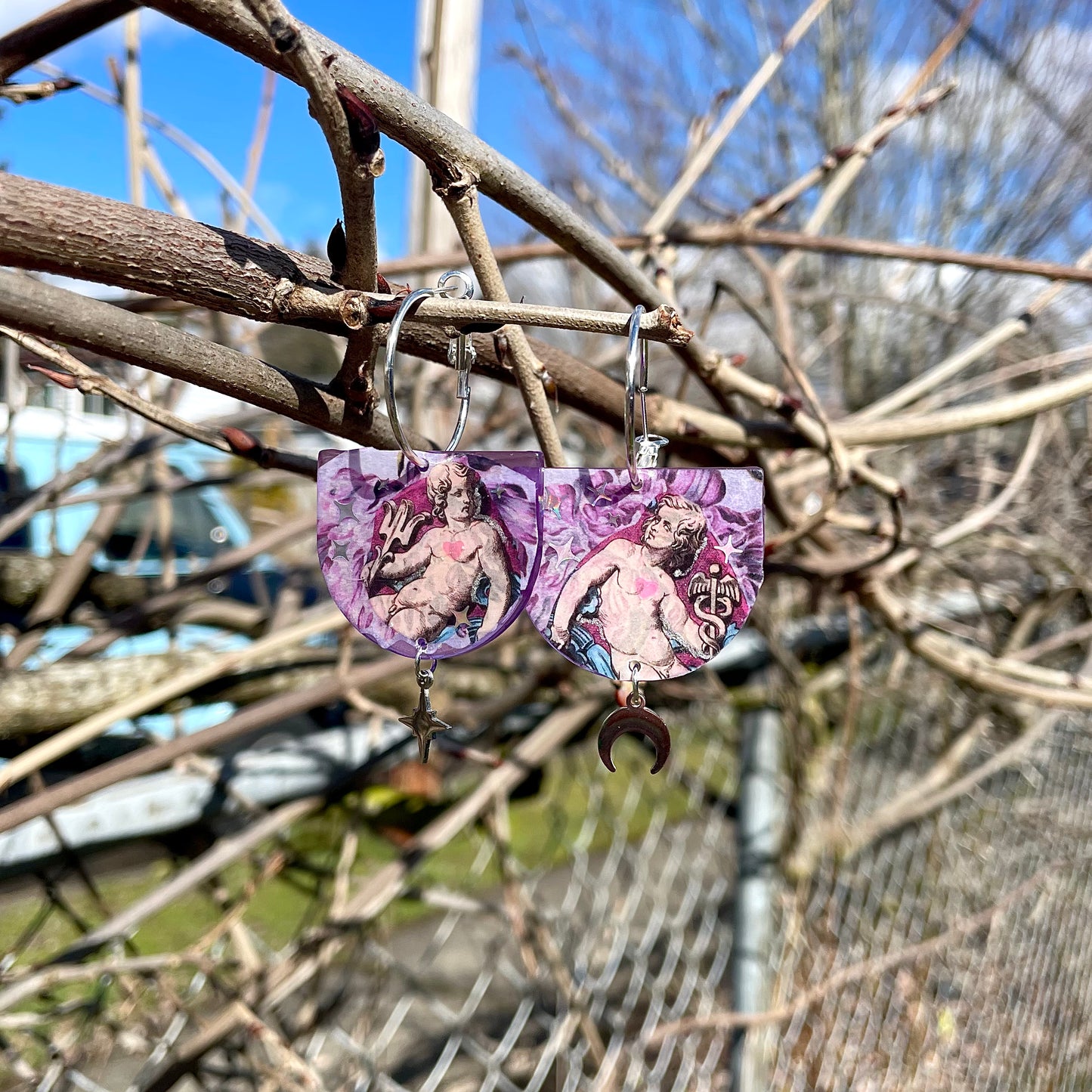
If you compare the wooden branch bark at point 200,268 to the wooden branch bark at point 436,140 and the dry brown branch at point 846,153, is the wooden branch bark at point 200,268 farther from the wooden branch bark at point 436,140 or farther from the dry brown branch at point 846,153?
the dry brown branch at point 846,153

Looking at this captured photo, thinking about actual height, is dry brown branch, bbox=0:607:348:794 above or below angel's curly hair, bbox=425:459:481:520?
below

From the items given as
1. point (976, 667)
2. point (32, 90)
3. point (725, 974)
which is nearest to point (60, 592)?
point (32, 90)

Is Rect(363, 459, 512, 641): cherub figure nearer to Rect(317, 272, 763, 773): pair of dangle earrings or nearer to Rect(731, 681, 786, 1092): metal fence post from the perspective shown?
Rect(317, 272, 763, 773): pair of dangle earrings

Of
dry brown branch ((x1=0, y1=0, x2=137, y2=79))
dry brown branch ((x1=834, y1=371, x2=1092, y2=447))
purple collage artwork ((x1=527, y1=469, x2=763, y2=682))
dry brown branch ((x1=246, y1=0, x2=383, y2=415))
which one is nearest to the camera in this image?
dry brown branch ((x1=246, y1=0, x2=383, y2=415))

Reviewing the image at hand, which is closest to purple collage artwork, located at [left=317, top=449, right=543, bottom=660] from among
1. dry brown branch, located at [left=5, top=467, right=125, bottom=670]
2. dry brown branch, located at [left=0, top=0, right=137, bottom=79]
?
dry brown branch, located at [left=0, top=0, right=137, bottom=79]

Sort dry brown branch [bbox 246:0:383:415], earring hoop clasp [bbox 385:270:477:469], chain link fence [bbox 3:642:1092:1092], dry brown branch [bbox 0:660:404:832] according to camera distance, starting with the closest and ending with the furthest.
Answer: dry brown branch [bbox 246:0:383:415] → earring hoop clasp [bbox 385:270:477:469] → dry brown branch [bbox 0:660:404:832] → chain link fence [bbox 3:642:1092:1092]

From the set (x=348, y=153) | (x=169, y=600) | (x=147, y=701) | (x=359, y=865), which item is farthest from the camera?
(x=359, y=865)

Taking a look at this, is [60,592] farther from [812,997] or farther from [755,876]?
[812,997]
